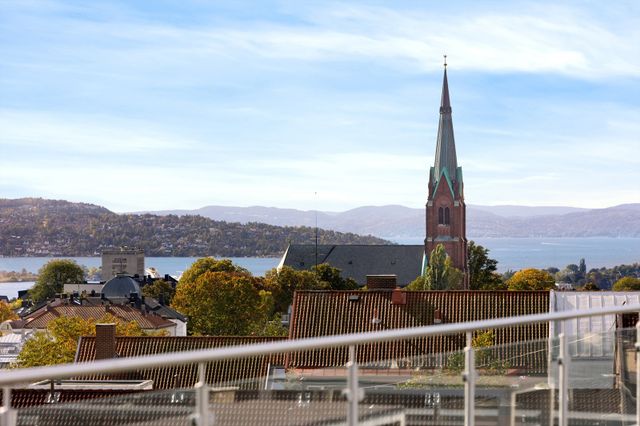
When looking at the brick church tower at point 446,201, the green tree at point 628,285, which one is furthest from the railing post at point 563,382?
the green tree at point 628,285

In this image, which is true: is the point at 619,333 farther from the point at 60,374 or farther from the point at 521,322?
the point at 60,374

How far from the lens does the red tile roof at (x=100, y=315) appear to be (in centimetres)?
8038

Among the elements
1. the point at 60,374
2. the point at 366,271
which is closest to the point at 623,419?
the point at 60,374

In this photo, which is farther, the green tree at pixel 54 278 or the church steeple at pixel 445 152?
the green tree at pixel 54 278

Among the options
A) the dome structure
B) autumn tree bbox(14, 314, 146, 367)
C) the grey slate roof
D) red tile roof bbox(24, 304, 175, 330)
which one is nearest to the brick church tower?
the grey slate roof

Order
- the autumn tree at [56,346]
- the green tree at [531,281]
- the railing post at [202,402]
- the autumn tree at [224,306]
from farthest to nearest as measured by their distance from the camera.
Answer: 1. the green tree at [531,281]
2. the autumn tree at [224,306]
3. the autumn tree at [56,346]
4. the railing post at [202,402]

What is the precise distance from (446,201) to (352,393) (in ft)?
412

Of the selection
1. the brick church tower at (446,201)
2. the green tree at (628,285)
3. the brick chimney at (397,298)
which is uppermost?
the brick church tower at (446,201)

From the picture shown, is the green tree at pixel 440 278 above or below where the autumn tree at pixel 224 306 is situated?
above

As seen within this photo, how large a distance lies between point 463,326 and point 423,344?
1.02 ft

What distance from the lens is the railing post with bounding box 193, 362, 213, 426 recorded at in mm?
4027

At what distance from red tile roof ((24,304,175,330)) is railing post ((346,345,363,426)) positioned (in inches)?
2922

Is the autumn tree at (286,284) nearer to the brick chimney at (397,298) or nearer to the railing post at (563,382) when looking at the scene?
the brick chimney at (397,298)

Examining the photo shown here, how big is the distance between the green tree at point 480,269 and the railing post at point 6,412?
112542mm
